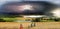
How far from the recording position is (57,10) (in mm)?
2258

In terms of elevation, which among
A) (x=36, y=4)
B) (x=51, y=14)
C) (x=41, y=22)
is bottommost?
(x=41, y=22)

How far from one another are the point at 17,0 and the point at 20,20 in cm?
43

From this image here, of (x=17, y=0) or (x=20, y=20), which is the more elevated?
(x=17, y=0)

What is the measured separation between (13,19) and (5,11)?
24 centimetres

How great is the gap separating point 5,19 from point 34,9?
65cm

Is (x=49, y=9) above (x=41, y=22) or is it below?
above

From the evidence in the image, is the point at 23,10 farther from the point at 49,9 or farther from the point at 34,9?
the point at 49,9

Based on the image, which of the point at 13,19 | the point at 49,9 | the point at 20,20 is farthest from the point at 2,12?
the point at 49,9

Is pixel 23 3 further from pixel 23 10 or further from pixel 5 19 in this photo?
pixel 5 19

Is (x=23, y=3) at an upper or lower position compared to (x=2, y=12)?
upper

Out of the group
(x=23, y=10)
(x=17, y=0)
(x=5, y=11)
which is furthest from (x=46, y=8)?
(x=5, y=11)

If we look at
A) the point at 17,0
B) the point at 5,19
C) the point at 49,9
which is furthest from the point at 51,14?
the point at 5,19

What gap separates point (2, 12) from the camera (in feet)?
7.47

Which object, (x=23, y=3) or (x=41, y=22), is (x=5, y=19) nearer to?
(x=23, y=3)
